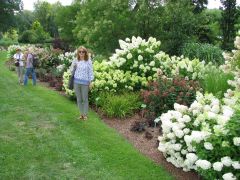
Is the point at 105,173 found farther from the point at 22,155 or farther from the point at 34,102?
the point at 34,102

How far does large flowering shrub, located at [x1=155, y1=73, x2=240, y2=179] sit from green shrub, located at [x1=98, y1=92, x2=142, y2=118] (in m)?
3.80

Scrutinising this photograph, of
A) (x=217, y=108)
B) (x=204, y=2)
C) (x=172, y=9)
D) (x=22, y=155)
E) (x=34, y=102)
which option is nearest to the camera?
(x=217, y=108)

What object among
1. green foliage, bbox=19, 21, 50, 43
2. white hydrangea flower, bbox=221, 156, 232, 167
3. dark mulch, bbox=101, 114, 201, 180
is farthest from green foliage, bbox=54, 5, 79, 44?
white hydrangea flower, bbox=221, 156, 232, 167

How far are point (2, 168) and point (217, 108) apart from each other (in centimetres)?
354

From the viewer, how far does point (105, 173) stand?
273 inches

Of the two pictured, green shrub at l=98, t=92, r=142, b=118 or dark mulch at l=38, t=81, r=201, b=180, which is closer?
dark mulch at l=38, t=81, r=201, b=180

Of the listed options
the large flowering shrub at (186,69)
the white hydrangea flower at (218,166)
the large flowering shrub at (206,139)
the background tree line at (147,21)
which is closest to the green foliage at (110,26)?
the background tree line at (147,21)

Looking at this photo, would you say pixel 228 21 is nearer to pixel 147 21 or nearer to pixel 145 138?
pixel 147 21

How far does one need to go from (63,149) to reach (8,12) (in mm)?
51298

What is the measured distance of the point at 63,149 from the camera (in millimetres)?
8055

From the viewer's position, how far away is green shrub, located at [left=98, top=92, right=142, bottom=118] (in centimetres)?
1103

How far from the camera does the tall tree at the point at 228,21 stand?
963 inches

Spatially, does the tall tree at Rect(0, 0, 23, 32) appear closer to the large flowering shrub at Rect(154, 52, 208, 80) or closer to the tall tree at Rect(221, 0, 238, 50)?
the tall tree at Rect(221, 0, 238, 50)

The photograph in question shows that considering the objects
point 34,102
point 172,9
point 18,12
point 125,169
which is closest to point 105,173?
point 125,169
